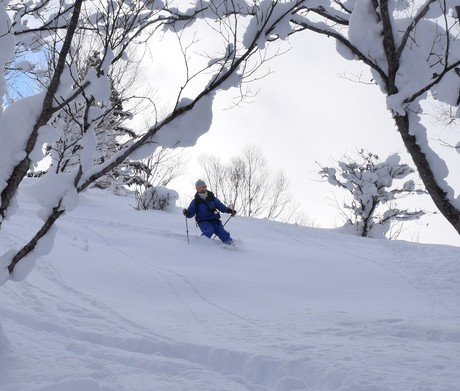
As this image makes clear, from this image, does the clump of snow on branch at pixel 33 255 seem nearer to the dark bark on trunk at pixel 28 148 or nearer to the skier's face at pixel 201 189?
the dark bark on trunk at pixel 28 148

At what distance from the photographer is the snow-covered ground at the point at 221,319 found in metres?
2.79

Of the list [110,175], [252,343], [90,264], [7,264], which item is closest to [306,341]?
[252,343]

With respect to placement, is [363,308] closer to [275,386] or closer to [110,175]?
[275,386]

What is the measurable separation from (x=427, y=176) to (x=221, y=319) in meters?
2.24

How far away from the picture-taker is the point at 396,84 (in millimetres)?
3148

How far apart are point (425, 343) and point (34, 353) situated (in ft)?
9.64

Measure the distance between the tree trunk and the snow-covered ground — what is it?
1023mm

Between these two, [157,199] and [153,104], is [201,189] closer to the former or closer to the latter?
[157,199]

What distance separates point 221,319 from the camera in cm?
421

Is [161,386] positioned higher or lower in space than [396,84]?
lower

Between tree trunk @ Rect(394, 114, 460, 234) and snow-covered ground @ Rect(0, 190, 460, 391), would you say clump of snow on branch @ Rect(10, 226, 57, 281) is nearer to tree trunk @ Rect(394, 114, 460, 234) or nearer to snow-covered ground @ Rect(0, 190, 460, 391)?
snow-covered ground @ Rect(0, 190, 460, 391)

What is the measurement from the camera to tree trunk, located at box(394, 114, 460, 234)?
3039mm

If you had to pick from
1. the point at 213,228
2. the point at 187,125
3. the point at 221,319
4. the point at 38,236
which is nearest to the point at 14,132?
the point at 38,236

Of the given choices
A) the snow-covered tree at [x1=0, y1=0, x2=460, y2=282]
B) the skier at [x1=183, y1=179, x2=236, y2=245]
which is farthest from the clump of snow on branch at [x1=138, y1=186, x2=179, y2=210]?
the snow-covered tree at [x1=0, y1=0, x2=460, y2=282]
